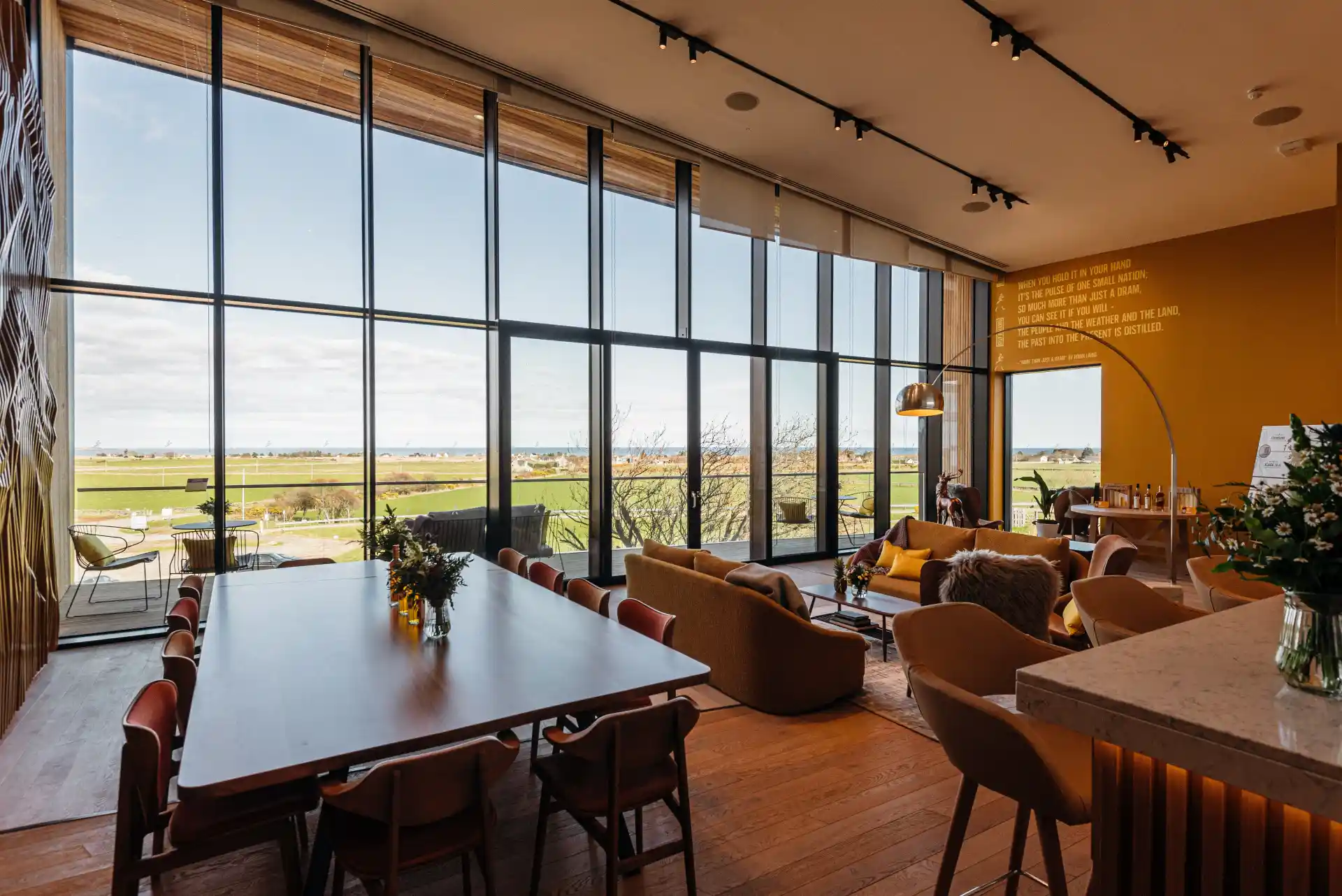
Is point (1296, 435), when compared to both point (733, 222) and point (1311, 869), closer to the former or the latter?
point (1311, 869)

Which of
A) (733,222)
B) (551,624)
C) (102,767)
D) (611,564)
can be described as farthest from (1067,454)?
(102,767)

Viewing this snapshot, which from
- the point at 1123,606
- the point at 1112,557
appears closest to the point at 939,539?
the point at 1112,557

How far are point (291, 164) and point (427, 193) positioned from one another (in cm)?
107

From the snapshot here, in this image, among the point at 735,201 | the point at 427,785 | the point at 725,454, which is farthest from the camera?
the point at 725,454

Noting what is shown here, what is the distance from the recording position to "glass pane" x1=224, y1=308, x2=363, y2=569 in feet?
17.3

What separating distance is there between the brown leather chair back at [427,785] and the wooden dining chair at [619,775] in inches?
9.3

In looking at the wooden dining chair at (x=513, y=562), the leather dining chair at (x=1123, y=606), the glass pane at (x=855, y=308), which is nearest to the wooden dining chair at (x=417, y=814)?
the leather dining chair at (x=1123, y=606)

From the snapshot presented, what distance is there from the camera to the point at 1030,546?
16.8 feet

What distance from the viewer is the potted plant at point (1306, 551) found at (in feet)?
4.05

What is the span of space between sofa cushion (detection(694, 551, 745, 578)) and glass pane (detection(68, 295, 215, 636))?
385 centimetres

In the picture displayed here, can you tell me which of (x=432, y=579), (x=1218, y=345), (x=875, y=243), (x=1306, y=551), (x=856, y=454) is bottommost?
(x=432, y=579)

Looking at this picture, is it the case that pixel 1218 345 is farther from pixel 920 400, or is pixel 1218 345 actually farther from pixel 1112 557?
pixel 1112 557

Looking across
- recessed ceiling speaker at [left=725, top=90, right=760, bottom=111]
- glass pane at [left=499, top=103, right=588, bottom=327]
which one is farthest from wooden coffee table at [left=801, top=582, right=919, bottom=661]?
recessed ceiling speaker at [left=725, top=90, right=760, bottom=111]

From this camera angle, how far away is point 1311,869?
46.9 inches
